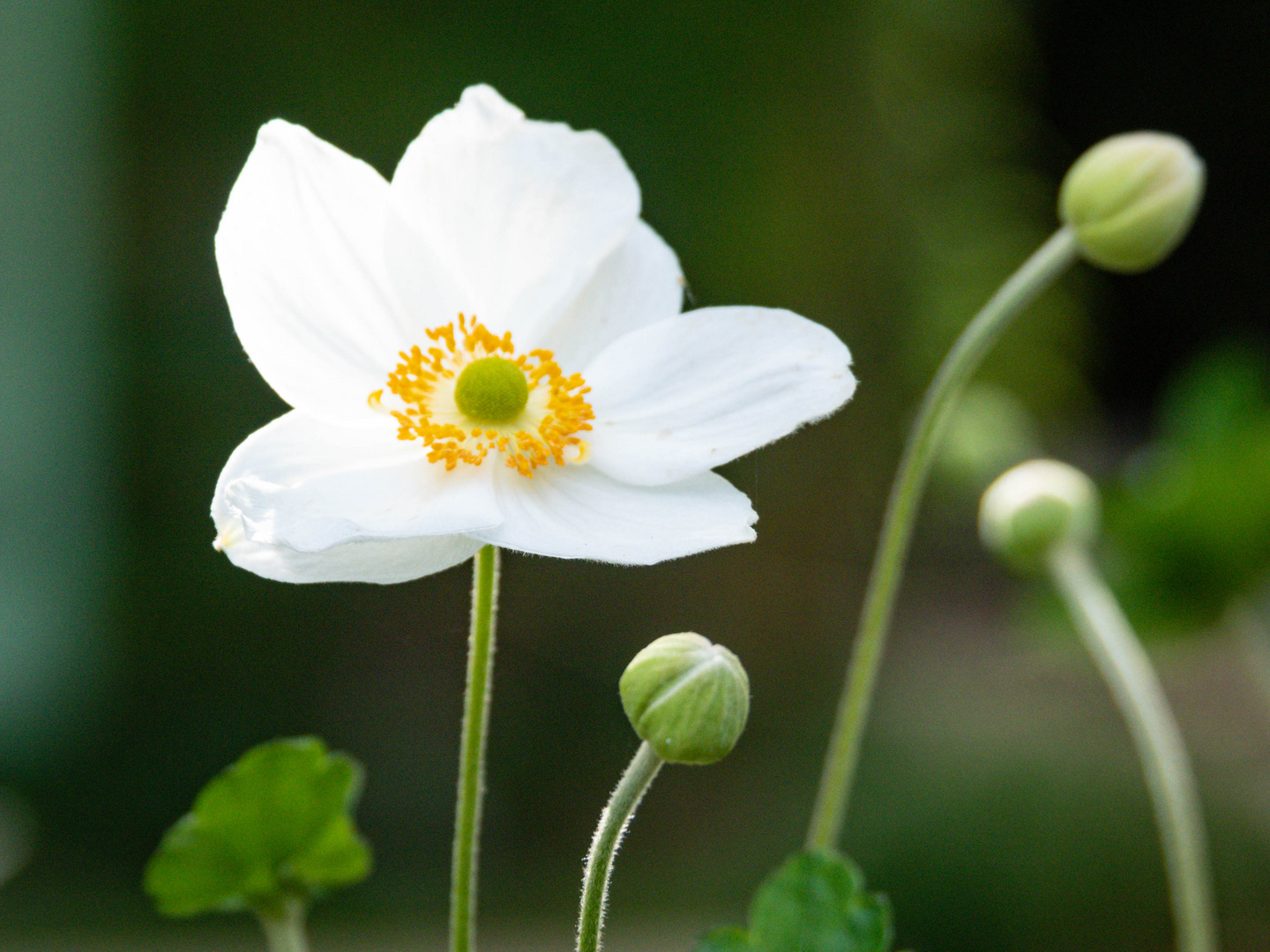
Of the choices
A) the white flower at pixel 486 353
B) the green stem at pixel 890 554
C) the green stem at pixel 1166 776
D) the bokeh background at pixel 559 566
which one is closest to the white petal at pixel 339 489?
the white flower at pixel 486 353

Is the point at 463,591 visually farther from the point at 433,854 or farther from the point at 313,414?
the point at 313,414

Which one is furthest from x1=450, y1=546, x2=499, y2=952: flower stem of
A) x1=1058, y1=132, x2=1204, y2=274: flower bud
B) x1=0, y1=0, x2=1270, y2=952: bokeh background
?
x1=0, y1=0, x2=1270, y2=952: bokeh background

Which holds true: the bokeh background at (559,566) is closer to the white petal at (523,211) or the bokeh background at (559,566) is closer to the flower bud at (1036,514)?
the flower bud at (1036,514)

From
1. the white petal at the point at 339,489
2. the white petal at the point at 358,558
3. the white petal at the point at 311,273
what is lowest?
the white petal at the point at 358,558

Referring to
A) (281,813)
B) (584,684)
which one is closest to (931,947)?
(584,684)

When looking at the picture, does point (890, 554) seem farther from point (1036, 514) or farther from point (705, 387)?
point (1036, 514)

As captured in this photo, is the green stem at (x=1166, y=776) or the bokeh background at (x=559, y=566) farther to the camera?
the bokeh background at (x=559, y=566)

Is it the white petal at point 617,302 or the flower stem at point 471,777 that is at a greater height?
the white petal at point 617,302

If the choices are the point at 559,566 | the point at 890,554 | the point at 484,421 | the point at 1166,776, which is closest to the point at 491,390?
the point at 484,421
